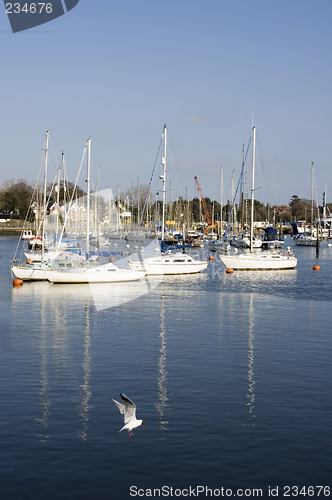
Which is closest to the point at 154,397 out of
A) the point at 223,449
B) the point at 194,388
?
the point at 194,388

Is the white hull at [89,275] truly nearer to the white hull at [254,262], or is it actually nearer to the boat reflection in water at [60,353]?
the boat reflection in water at [60,353]

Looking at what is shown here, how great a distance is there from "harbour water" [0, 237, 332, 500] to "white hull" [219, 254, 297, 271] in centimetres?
2686

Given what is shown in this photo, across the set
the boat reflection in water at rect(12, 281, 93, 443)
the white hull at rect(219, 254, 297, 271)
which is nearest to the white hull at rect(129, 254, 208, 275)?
the white hull at rect(219, 254, 297, 271)

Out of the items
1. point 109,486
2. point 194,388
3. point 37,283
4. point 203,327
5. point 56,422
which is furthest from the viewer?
point 37,283

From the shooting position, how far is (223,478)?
14.1 m

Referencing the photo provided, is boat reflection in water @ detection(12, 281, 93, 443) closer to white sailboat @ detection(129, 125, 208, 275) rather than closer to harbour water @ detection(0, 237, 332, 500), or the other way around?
harbour water @ detection(0, 237, 332, 500)

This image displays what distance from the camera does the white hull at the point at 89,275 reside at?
49125mm

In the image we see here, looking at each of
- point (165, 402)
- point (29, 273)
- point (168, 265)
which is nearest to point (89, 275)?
point (29, 273)

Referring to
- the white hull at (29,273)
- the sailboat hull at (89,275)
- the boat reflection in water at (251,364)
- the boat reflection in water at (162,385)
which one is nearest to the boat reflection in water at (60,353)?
the boat reflection in water at (162,385)

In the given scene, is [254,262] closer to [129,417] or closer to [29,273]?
[29,273]

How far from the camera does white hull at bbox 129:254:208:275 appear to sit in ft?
191

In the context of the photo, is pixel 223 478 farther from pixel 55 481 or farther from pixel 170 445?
pixel 55 481

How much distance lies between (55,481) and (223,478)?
13.7 ft

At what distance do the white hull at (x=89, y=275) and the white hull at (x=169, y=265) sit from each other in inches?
253
